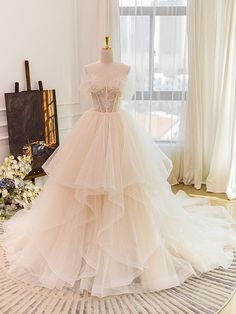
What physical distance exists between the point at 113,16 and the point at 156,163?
1.90 meters

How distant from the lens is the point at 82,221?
225 centimetres

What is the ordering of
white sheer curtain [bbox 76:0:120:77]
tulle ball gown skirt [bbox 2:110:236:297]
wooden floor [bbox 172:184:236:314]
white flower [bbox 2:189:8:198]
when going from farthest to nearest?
white sheer curtain [bbox 76:0:120:77]
wooden floor [bbox 172:184:236:314]
white flower [bbox 2:189:8:198]
tulle ball gown skirt [bbox 2:110:236:297]

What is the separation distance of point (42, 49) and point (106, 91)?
4.72 ft

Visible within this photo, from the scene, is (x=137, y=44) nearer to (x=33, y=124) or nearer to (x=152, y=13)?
(x=152, y=13)

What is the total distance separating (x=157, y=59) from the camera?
3.74 meters

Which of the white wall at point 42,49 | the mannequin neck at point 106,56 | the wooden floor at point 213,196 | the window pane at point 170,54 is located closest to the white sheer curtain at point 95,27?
the white wall at point 42,49

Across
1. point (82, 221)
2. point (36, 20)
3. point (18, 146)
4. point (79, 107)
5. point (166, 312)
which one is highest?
point (36, 20)

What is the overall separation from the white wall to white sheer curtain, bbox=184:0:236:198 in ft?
4.06

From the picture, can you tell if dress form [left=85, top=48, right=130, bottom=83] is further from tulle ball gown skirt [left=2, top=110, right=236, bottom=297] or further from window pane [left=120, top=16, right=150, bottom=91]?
window pane [left=120, top=16, right=150, bottom=91]

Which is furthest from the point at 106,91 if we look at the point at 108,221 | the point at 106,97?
the point at 108,221

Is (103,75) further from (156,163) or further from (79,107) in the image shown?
(79,107)

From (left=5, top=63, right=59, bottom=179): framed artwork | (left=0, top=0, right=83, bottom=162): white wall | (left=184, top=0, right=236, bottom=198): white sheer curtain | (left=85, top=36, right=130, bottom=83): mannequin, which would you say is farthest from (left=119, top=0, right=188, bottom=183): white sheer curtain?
(left=85, top=36, right=130, bottom=83): mannequin

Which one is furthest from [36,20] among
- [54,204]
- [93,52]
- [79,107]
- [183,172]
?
[183,172]

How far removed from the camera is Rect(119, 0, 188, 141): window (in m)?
3.61
